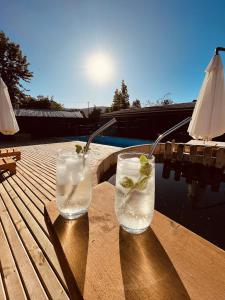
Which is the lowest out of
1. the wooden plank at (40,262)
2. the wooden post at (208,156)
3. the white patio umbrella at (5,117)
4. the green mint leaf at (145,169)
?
the wooden post at (208,156)

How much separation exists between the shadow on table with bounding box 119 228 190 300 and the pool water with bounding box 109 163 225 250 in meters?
2.87

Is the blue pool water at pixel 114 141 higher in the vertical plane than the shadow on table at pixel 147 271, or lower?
lower

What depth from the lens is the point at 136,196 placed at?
1.01 meters

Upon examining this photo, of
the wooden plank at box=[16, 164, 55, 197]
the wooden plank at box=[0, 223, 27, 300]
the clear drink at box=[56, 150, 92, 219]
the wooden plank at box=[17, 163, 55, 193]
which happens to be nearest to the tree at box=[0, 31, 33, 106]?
the wooden plank at box=[17, 163, 55, 193]

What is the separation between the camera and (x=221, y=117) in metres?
2.86

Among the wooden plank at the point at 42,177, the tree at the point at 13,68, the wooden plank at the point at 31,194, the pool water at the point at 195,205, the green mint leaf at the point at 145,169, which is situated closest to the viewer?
the green mint leaf at the point at 145,169

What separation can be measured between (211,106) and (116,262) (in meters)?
2.70

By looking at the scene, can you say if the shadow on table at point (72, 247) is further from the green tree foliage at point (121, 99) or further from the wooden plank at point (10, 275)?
the green tree foliage at point (121, 99)

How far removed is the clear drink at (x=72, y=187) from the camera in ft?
3.96

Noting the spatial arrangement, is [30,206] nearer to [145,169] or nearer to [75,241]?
[75,241]

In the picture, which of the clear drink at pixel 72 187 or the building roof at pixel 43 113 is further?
the building roof at pixel 43 113

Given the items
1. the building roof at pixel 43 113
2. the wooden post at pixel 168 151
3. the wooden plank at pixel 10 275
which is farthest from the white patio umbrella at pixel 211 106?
the building roof at pixel 43 113

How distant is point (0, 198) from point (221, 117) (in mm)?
4503

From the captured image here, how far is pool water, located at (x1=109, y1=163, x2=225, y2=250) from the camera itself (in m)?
3.37
